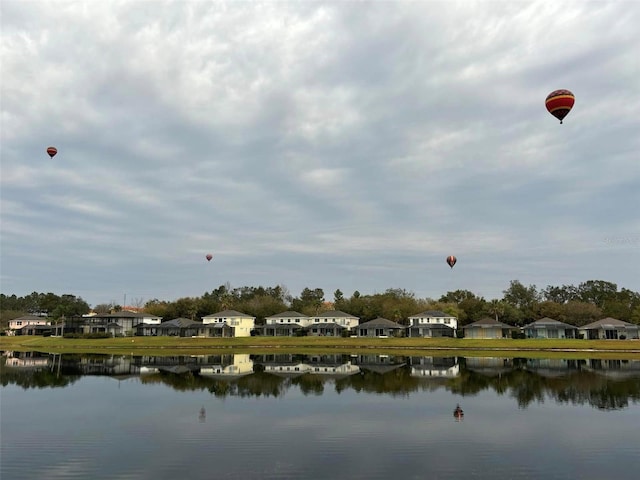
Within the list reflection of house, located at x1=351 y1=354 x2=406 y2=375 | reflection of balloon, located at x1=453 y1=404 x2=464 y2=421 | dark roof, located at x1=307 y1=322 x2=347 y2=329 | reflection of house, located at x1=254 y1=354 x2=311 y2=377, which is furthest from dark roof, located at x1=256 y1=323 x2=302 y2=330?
reflection of balloon, located at x1=453 y1=404 x2=464 y2=421

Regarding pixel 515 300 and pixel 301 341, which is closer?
pixel 301 341

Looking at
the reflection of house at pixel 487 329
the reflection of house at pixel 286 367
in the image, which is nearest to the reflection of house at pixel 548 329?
the reflection of house at pixel 487 329

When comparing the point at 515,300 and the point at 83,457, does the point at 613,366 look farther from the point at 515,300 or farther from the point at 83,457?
the point at 515,300

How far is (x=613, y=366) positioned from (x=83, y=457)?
53109mm

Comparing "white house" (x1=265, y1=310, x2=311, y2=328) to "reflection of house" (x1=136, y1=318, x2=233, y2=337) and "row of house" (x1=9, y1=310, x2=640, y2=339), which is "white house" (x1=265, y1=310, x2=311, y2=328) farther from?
"reflection of house" (x1=136, y1=318, x2=233, y2=337)

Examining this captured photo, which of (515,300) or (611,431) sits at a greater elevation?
(515,300)

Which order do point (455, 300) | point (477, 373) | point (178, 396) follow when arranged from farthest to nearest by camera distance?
point (455, 300) → point (477, 373) → point (178, 396)

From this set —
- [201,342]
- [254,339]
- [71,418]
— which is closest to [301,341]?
[254,339]

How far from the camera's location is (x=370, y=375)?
153 ft

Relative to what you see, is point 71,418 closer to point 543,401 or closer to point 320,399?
point 320,399

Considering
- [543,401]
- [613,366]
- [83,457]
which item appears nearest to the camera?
[83,457]

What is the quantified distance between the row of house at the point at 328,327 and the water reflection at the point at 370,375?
105ft

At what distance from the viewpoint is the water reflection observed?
3553cm

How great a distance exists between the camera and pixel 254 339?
8988cm
